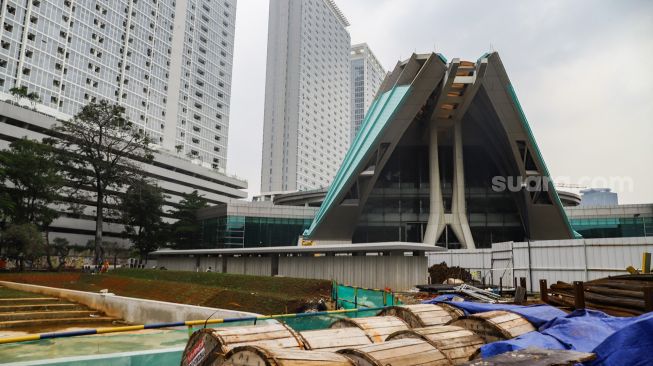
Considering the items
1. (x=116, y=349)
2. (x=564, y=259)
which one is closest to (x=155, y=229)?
(x=564, y=259)

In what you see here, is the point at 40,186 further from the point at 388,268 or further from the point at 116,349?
the point at 116,349

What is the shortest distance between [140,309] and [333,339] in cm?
1791

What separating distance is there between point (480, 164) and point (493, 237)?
30.9ft

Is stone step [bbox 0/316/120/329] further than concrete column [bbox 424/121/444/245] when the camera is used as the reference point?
No

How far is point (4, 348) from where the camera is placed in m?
6.02

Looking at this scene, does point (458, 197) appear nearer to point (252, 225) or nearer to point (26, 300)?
point (252, 225)

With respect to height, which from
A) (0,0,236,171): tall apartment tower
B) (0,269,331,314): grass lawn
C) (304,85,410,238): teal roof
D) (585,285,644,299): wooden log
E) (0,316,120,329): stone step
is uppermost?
(0,0,236,171): tall apartment tower

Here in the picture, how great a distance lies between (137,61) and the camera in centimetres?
9131

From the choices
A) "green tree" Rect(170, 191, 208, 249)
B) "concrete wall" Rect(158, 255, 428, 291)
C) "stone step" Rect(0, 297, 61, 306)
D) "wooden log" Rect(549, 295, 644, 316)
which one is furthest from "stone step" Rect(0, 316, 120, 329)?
"green tree" Rect(170, 191, 208, 249)

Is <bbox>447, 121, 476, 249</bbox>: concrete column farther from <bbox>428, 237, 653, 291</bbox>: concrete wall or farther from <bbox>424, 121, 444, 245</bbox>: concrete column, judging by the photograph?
<bbox>428, 237, 653, 291</bbox>: concrete wall

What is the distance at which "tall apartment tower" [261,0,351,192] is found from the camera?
479ft

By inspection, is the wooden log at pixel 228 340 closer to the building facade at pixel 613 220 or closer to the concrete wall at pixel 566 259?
the concrete wall at pixel 566 259

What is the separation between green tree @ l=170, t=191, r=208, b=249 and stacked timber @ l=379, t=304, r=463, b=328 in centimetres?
5629

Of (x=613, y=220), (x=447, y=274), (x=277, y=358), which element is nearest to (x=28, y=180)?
(x=447, y=274)
